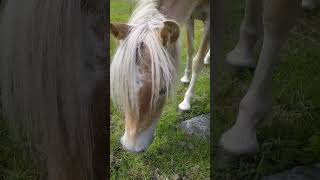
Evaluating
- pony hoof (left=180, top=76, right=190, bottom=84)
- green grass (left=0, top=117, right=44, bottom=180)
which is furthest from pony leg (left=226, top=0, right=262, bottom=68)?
pony hoof (left=180, top=76, right=190, bottom=84)

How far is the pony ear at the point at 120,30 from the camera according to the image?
0.90 meters

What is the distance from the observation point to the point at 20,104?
812mm

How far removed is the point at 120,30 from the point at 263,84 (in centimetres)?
30

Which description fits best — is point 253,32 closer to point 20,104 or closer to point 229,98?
point 229,98

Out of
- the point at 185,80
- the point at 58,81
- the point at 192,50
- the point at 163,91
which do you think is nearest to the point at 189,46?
the point at 192,50

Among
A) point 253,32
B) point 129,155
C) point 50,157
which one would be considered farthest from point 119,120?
point 253,32

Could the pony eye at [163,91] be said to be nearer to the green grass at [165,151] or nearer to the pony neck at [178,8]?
the green grass at [165,151]

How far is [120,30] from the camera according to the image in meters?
0.92

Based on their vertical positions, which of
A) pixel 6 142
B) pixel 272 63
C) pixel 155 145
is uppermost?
pixel 272 63

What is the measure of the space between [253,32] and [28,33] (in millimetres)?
407

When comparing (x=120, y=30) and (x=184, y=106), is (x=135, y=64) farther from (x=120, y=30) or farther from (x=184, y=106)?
(x=184, y=106)

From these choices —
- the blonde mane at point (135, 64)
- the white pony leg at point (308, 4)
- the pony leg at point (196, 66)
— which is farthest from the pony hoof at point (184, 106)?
the white pony leg at point (308, 4)

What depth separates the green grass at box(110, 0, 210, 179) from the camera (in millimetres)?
952

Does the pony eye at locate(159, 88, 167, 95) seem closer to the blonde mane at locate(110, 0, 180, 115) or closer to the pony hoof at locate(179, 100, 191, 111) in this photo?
the blonde mane at locate(110, 0, 180, 115)
